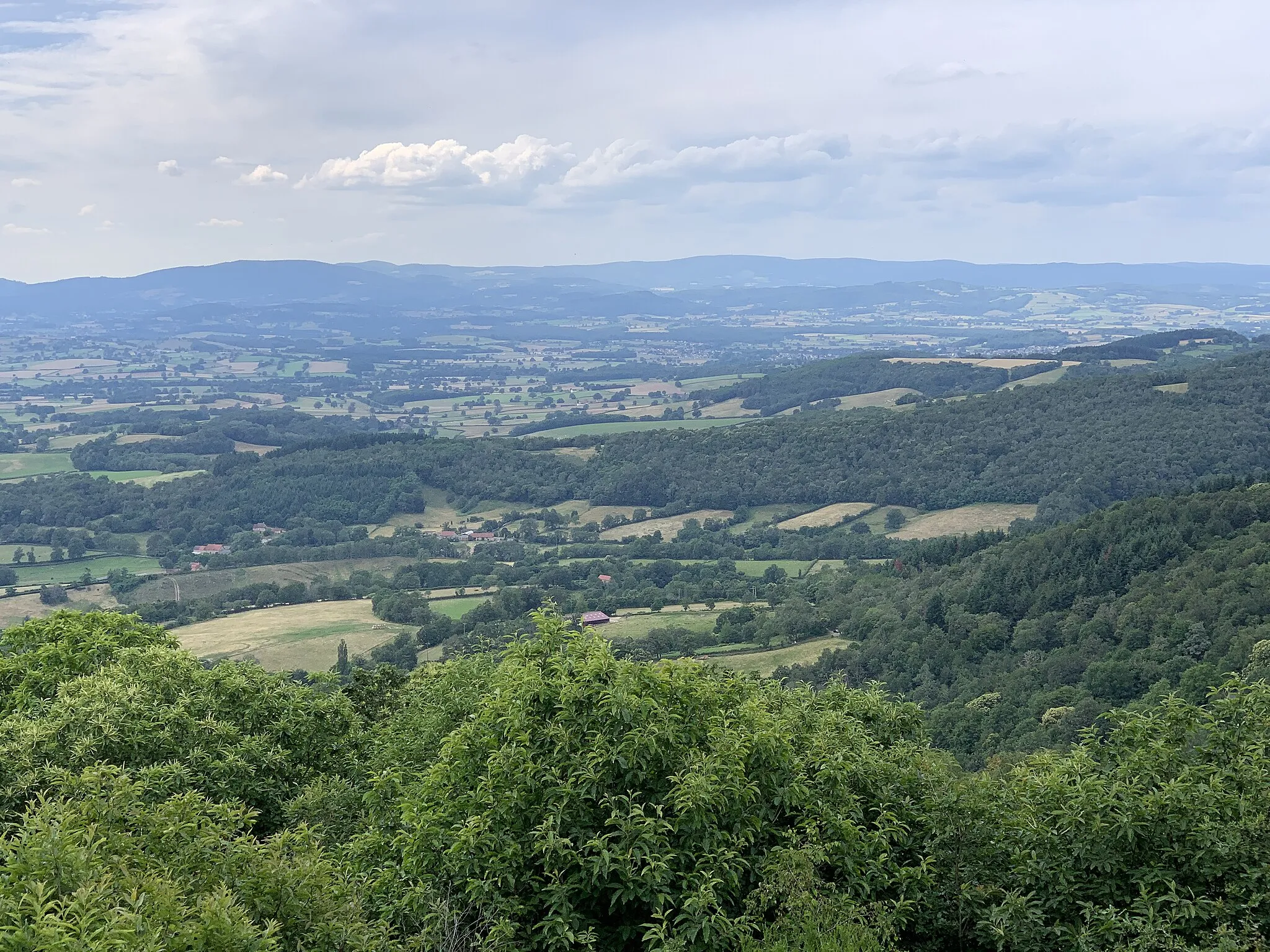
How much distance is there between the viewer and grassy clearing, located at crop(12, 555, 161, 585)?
405ft

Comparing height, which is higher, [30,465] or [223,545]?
[30,465]

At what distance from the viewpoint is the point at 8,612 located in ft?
334

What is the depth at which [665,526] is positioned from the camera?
156m

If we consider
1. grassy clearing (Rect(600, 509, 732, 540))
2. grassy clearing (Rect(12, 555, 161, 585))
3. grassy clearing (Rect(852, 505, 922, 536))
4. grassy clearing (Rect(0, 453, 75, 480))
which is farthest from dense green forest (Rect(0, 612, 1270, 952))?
grassy clearing (Rect(0, 453, 75, 480))

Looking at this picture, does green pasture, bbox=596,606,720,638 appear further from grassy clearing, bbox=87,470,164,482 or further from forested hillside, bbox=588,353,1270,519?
grassy clearing, bbox=87,470,164,482

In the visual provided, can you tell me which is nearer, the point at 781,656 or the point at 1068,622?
the point at 1068,622

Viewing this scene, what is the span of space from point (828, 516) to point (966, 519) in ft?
67.9

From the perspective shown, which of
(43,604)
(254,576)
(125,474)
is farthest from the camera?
(125,474)

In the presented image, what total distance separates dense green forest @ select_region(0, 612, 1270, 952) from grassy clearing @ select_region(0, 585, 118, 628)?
93.5 metres

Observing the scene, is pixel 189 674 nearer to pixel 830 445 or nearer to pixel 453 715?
pixel 453 715

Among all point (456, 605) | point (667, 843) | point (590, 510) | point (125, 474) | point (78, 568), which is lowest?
point (590, 510)

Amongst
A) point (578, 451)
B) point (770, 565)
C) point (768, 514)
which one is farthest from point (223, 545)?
point (770, 565)

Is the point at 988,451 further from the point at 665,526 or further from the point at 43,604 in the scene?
the point at 43,604

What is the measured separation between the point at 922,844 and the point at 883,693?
679 cm
